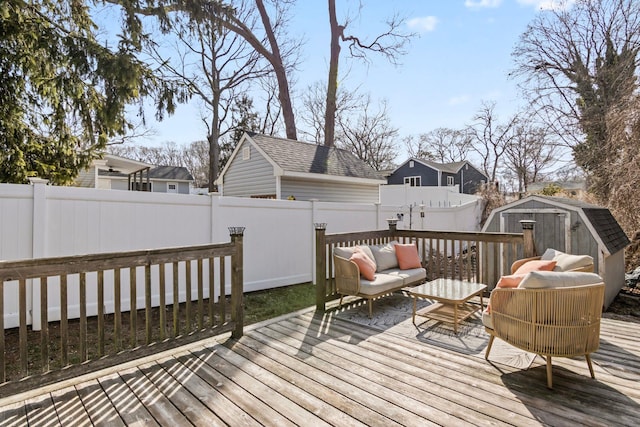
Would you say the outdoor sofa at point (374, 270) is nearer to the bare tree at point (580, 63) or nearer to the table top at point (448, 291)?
the table top at point (448, 291)

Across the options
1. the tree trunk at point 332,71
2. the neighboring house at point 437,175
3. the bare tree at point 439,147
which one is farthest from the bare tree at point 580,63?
the bare tree at point 439,147

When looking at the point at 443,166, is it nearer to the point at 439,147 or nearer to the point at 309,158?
the point at 439,147

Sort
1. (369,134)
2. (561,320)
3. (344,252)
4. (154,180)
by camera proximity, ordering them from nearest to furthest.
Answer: (561,320), (344,252), (154,180), (369,134)

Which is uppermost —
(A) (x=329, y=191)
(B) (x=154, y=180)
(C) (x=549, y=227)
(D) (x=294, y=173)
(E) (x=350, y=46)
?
(E) (x=350, y=46)

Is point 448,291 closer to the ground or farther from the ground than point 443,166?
closer to the ground

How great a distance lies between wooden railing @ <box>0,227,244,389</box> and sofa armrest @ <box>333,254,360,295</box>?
145cm

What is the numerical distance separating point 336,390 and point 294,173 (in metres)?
7.41

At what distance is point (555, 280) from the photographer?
2.53m

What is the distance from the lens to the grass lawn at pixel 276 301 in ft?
15.3

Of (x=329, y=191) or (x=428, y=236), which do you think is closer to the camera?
(x=428, y=236)

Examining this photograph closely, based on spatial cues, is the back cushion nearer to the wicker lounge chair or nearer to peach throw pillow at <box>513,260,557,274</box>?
peach throw pillow at <box>513,260,557,274</box>

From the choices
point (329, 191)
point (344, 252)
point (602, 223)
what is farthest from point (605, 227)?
point (329, 191)

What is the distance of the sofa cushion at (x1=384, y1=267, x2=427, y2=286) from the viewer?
4.62 m

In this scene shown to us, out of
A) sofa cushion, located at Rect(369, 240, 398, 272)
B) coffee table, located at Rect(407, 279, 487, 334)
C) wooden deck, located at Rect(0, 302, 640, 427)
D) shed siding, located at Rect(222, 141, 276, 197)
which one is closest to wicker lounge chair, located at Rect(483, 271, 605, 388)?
wooden deck, located at Rect(0, 302, 640, 427)
